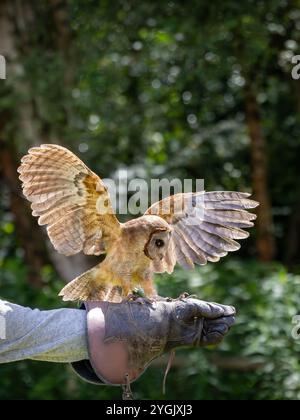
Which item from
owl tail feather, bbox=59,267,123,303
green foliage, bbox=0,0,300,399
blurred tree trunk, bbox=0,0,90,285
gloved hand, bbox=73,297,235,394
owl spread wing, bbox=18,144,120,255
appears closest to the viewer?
gloved hand, bbox=73,297,235,394

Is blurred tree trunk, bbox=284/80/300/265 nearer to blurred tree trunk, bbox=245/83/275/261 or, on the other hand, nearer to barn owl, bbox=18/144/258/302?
Result: blurred tree trunk, bbox=245/83/275/261

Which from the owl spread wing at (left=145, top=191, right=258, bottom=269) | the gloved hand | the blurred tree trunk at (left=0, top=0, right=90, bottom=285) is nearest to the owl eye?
the owl spread wing at (left=145, top=191, right=258, bottom=269)

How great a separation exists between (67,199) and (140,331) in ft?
2.64

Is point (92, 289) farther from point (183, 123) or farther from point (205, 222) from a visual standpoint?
point (183, 123)

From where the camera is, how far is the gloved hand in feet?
8.88

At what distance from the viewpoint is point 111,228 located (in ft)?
11.6

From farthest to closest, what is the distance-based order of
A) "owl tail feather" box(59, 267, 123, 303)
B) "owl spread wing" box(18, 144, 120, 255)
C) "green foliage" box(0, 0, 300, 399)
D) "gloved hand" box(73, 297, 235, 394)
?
"green foliage" box(0, 0, 300, 399) < "owl tail feather" box(59, 267, 123, 303) < "owl spread wing" box(18, 144, 120, 255) < "gloved hand" box(73, 297, 235, 394)

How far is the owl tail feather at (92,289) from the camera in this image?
3389 mm

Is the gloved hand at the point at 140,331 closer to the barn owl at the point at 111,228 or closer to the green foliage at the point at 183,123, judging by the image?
the barn owl at the point at 111,228

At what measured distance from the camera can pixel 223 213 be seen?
11.6ft

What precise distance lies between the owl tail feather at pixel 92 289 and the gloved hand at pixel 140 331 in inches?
21.0

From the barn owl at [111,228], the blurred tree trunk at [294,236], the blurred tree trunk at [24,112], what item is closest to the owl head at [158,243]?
the barn owl at [111,228]

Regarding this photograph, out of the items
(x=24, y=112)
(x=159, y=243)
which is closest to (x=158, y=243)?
(x=159, y=243)
